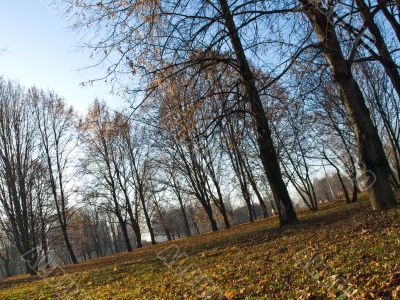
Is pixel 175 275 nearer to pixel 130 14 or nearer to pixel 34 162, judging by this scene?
pixel 130 14

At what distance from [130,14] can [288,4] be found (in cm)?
314

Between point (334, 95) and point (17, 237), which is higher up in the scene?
point (334, 95)

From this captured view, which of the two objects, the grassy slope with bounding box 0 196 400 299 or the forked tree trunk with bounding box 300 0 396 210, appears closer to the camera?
the grassy slope with bounding box 0 196 400 299

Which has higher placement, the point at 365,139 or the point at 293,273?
the point at 365,139

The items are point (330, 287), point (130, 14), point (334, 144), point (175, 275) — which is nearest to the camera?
point (330, 287)

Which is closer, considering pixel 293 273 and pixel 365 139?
pixel 293 273

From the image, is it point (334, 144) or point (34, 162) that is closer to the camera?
point (34, 162)

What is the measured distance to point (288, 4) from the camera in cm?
772

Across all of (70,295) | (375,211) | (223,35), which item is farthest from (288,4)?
(70,295)

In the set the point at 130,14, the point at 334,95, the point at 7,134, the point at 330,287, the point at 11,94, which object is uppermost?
the point at 11,94

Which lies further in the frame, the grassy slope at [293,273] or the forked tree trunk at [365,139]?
the forked tree trunk at [365,139]

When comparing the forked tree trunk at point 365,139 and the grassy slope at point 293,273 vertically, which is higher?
the forked tree trunk at point 365,139

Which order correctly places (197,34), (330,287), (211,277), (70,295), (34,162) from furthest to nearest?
(34,162), (70,295), (197,34), (211,277), (330,287)

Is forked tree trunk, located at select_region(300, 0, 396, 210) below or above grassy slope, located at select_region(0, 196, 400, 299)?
above
